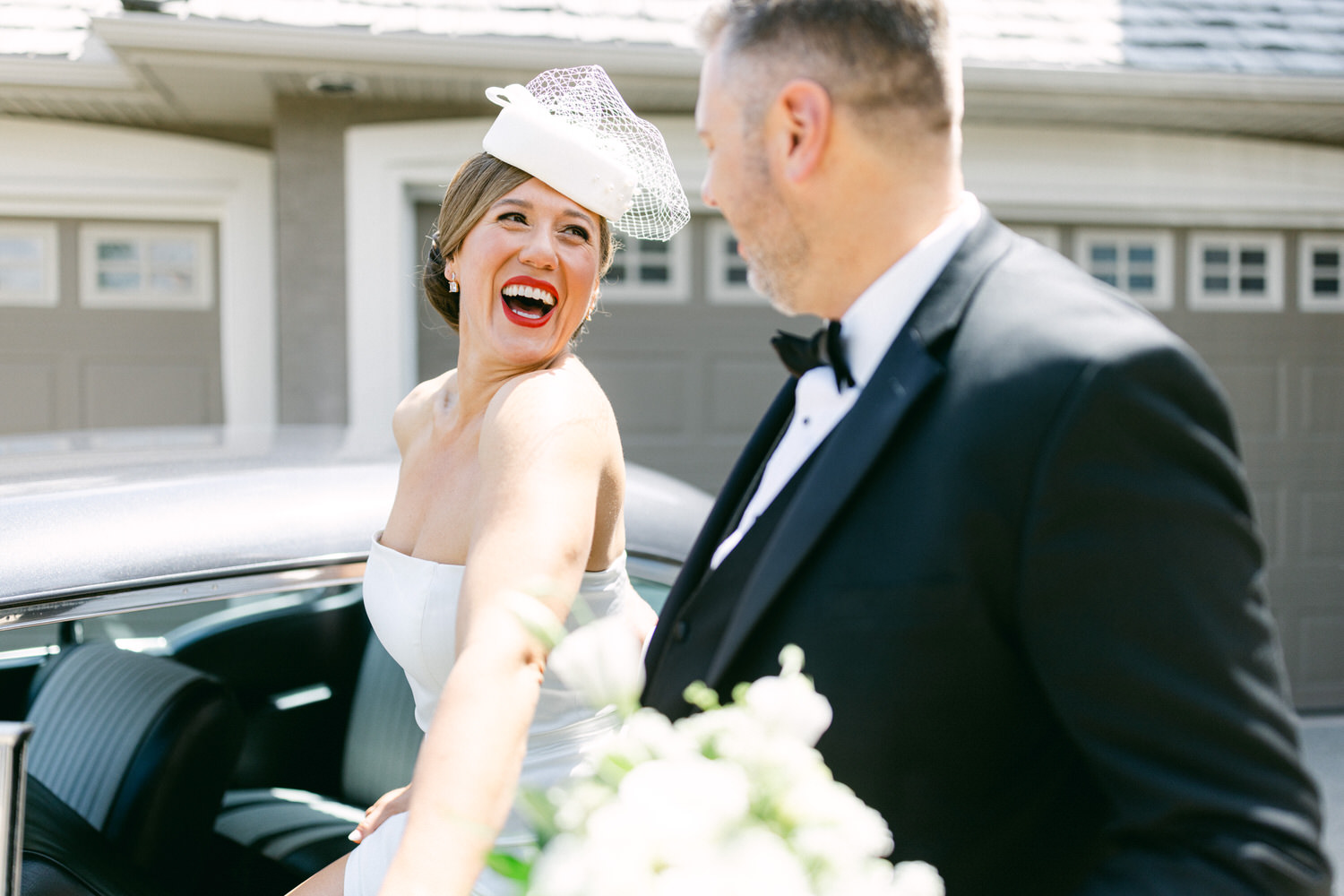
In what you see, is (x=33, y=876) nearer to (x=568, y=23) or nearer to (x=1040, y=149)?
(x=568, y=23)

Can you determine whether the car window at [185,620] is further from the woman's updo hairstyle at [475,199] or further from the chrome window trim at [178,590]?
the woman's updo hairstyle at [475,199]

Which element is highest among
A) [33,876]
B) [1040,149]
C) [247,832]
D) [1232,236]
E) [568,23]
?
[568,23]

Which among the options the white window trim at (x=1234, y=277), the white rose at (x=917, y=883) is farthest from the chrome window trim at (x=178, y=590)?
the white window trim at (x=1234, y=277)

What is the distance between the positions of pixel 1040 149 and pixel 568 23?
261cm

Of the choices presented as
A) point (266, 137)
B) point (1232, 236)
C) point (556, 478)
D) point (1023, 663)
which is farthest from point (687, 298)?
point (1023, 663)

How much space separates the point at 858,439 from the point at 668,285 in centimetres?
486

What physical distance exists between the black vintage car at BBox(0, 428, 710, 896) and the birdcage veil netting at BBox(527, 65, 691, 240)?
2.02 ft

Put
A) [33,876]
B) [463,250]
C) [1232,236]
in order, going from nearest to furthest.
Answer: [33,876] < [463,250] < [1232,236]

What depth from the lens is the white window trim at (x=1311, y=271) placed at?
614cm

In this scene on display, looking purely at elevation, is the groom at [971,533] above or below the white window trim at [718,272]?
below

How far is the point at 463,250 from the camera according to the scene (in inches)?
71.0

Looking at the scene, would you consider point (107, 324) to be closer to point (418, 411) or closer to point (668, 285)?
point (668, 285)

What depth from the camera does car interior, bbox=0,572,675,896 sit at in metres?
1.97

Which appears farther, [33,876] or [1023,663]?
[33,876]
